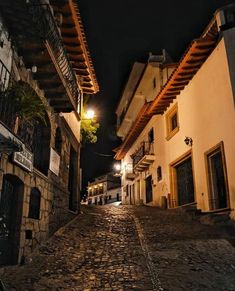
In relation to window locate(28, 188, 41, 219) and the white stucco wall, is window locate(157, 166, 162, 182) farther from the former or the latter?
window locate(28, 188, 41, 219)

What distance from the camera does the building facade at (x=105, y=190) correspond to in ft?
173

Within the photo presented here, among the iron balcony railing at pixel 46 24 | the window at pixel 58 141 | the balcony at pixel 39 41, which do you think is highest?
the iron balcony railing at pixel 46 24

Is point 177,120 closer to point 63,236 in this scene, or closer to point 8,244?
point 63,236

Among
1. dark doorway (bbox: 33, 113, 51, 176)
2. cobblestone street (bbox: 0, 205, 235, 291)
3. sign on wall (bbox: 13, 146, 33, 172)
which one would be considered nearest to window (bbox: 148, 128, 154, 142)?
cobblestone street (bbox: 0, 205, 235, 291)

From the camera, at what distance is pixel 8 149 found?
226 inches

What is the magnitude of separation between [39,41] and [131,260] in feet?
19.5

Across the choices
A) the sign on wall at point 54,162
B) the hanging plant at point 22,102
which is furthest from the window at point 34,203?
the hanging plant at point 22,102

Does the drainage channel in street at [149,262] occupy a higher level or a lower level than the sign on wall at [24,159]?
lower

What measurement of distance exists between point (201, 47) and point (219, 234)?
24.6 ft

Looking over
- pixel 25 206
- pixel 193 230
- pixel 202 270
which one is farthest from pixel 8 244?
pixel 193 230

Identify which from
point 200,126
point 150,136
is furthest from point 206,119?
point 150,136

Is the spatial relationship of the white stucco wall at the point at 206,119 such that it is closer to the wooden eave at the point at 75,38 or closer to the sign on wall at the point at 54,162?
the wooden eave at the point at 75,38

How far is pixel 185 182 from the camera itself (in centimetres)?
1555

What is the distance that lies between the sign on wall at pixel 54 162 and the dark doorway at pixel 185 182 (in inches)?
290
